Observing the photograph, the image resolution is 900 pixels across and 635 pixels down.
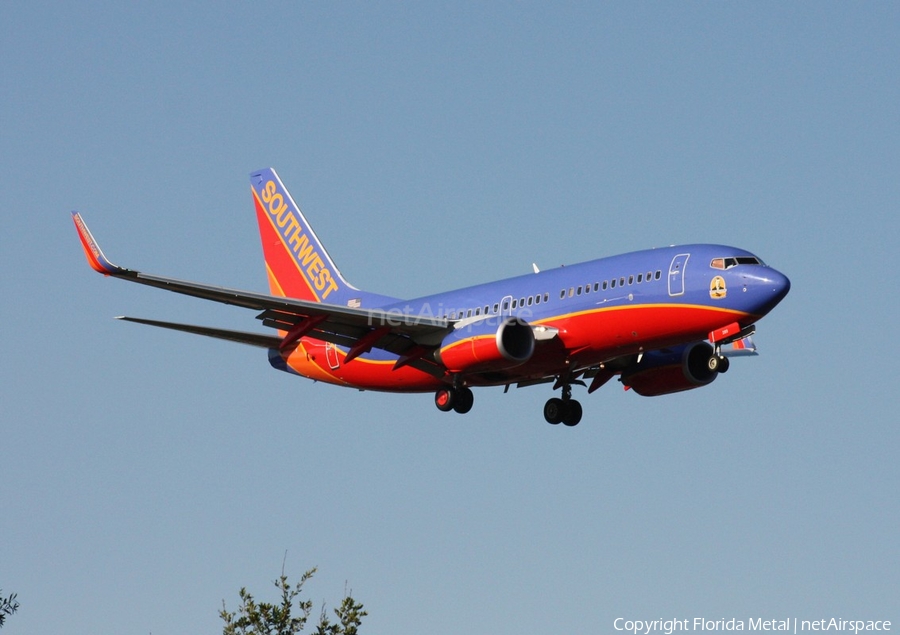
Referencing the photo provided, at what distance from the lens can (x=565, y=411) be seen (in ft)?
186

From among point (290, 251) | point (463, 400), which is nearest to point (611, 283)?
point (463, 400)

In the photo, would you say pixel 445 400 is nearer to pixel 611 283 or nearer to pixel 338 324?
pixel 338 324

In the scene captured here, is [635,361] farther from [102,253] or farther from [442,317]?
[102,253]

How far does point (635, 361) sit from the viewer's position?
56.1 metres

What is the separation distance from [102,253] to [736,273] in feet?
63.7

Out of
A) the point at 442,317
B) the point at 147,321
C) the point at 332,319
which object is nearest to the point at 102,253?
the point at 147,321

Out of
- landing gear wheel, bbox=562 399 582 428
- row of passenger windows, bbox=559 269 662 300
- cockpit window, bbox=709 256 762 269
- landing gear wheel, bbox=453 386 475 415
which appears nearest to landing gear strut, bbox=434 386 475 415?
landing gear wheel, bbox=453 386 475 415

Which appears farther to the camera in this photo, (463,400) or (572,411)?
(572,411)

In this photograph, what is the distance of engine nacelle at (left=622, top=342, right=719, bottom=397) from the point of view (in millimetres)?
54875

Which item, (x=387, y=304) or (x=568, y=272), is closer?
(x=568, y=272)

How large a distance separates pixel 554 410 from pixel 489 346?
683 centimetres

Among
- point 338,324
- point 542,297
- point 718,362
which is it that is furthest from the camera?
point 338,324

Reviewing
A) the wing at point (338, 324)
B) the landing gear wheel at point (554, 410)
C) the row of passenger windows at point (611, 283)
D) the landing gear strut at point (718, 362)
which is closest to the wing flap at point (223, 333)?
the wing at point (338, 324)

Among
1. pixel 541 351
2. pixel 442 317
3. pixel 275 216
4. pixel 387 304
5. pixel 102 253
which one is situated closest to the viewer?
pixel 102 253
